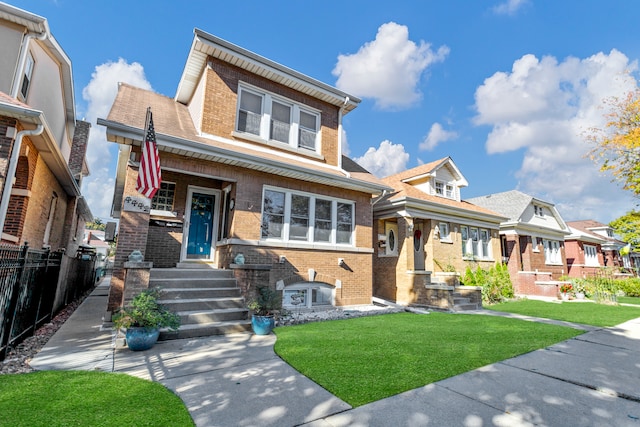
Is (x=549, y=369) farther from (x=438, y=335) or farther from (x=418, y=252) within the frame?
(x=418, y=252)

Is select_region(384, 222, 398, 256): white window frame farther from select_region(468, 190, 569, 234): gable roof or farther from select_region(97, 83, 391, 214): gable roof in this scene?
select_region(468, 190, 569, 234): gable roof

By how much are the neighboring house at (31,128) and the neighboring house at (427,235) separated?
1114 cm

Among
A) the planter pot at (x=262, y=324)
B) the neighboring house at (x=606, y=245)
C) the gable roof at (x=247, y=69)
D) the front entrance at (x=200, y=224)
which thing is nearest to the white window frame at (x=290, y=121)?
the gable roof at (x=247, y=69)

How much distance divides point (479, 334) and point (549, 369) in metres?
2.30

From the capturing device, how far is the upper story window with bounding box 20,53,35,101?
340 inches

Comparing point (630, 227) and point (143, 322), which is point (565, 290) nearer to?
point (630, 227)

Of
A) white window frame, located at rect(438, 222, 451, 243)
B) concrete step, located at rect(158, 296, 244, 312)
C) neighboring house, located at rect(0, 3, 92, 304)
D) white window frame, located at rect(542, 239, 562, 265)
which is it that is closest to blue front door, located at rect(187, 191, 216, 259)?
concrete step, located at rect(158, 296, 244, 312)

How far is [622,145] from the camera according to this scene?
52.7 feet

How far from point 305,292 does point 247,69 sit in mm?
7773

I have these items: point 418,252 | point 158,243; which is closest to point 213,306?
point 158,243

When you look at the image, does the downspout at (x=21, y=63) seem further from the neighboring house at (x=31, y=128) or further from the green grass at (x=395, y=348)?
the green grass at (x=395, y=348)

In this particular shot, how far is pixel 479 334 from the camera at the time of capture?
681 cm

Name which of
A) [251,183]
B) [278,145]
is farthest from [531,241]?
[251,183]

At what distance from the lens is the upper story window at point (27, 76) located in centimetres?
865
